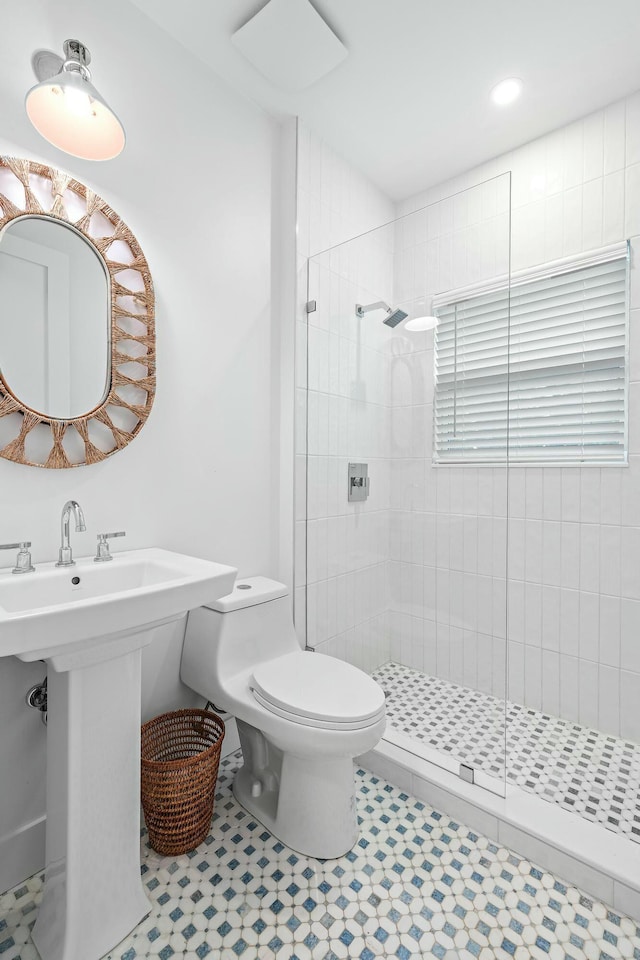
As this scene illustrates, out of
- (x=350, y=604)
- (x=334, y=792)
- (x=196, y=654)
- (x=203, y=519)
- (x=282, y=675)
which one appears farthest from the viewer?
(x=350, y=604)

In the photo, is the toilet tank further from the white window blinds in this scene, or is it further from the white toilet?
the white window blinds

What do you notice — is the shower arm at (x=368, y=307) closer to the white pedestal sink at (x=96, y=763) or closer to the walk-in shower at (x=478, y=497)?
the walk-in shower at (x=478, y=497)

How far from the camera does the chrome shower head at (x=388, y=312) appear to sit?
184 centimetres

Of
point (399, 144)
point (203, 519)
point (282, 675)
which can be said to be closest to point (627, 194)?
point (399, 144)

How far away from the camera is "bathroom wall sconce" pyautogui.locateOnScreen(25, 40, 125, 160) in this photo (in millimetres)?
1157

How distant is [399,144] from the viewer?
2152 millimetres

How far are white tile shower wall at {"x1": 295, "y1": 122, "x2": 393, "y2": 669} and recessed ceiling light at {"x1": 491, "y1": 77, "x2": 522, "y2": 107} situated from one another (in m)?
0.65

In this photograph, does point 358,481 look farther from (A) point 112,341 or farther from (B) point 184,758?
(B) point 184,758

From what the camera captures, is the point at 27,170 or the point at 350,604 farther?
the point at 350,604

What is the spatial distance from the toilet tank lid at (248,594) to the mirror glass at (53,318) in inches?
29.3

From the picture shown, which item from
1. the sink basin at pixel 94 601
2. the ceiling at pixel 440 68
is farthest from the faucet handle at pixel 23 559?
the ceiling at pixel 440 68

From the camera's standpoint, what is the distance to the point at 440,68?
5.75 ft

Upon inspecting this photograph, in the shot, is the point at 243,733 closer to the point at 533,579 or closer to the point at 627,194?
the point at 533,579

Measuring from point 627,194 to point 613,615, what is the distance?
171 cm
